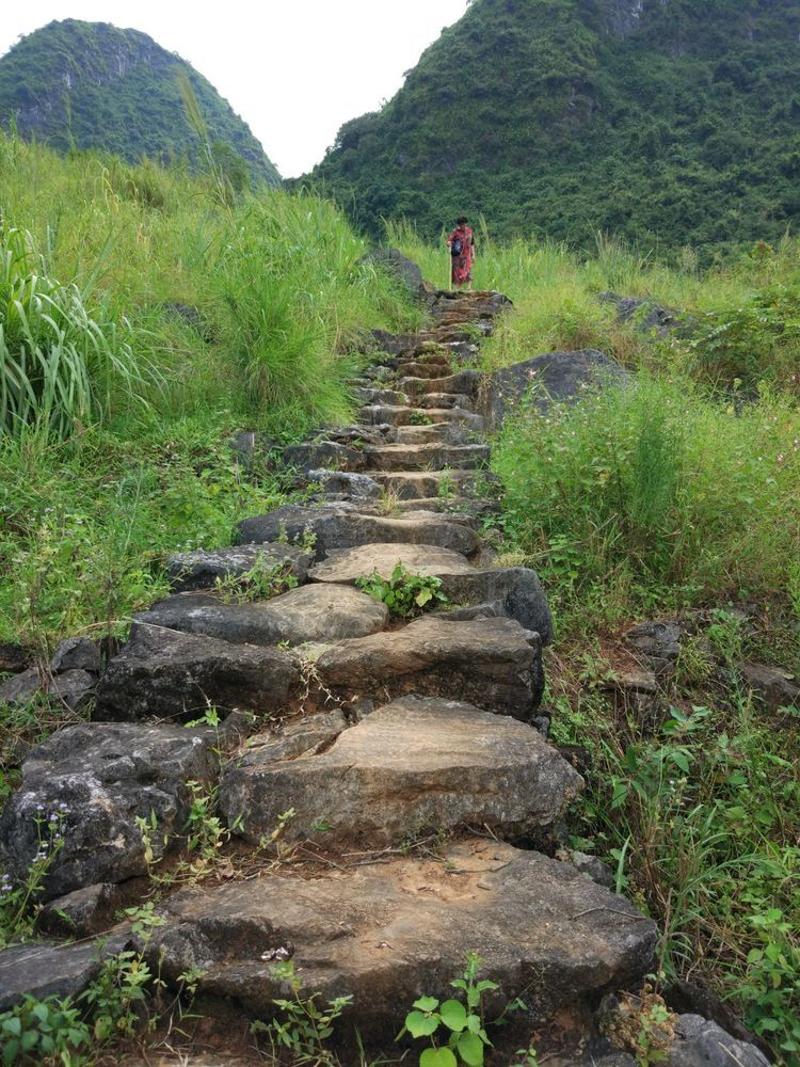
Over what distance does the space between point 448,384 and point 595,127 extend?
78.8 ft

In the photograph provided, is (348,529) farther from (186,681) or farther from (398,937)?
(398,937)

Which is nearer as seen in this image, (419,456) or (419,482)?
(419,482)

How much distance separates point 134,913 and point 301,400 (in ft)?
14.2

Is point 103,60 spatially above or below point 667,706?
above

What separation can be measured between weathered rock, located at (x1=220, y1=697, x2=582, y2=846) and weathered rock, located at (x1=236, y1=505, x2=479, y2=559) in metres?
1.77

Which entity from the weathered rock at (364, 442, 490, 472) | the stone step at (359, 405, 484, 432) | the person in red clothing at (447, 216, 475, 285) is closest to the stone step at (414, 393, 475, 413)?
the stone step at (359, 405, 484, 432)

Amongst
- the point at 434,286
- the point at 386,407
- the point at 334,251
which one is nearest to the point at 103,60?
the point at 434,286

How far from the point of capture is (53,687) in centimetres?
236

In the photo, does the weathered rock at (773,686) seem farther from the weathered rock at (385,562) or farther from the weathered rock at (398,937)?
the weathered rock at (398,937)

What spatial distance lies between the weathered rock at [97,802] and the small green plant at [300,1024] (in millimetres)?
497

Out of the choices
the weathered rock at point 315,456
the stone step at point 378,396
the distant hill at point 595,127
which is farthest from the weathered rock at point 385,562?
A: the distant hill at point 595,127

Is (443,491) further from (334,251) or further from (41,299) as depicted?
(334,251)

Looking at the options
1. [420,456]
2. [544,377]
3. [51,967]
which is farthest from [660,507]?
[544,377]

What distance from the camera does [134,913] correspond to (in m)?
1.47
